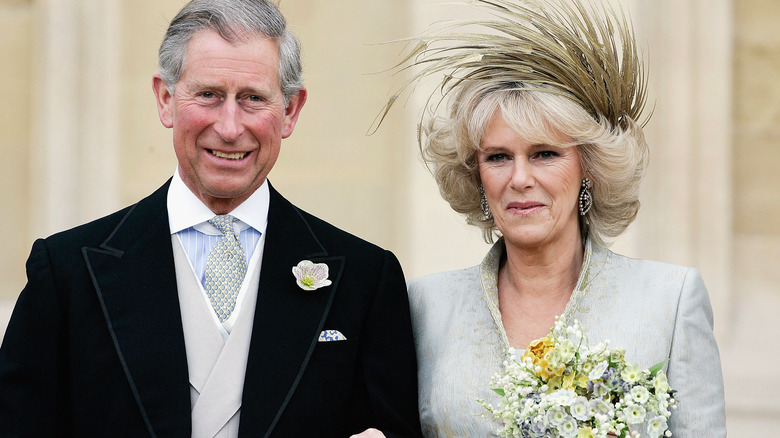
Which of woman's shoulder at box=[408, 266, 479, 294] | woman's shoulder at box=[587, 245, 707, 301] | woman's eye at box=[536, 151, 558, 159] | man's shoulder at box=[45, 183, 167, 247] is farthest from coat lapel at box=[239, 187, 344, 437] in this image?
woman's shoulder at box=[587, 245, 707, 301]

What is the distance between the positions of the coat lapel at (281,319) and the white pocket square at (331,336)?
21mm

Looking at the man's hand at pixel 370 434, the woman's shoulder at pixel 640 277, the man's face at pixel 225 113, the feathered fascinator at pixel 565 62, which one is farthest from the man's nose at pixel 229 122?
the woman's shoulder at pixel 640 277

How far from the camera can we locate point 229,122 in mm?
3180

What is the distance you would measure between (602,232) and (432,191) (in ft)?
5.80

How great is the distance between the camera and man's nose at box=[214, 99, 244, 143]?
3176 mm

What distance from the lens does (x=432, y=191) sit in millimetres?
5398

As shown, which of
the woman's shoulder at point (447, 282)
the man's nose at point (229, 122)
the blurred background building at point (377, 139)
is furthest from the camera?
the blurred background building at point (377, 139)

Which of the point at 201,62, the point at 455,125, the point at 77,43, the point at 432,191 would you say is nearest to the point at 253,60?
the point at 201,62

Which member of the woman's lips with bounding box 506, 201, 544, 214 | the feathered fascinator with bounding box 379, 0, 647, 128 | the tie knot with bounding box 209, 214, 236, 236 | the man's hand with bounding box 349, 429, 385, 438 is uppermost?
the feathered fascinator with bounding box 379, 0, 647, 128

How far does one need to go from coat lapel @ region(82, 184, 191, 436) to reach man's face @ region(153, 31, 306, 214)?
0.22 metres

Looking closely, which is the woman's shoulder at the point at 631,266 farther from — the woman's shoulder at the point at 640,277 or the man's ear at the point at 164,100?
the man's ear at the point at 164,100

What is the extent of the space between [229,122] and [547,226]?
972mm

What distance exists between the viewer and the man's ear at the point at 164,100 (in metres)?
3.29

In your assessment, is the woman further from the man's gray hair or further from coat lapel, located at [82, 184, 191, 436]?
coat lapel, located at [82, 184, 191, 436]
